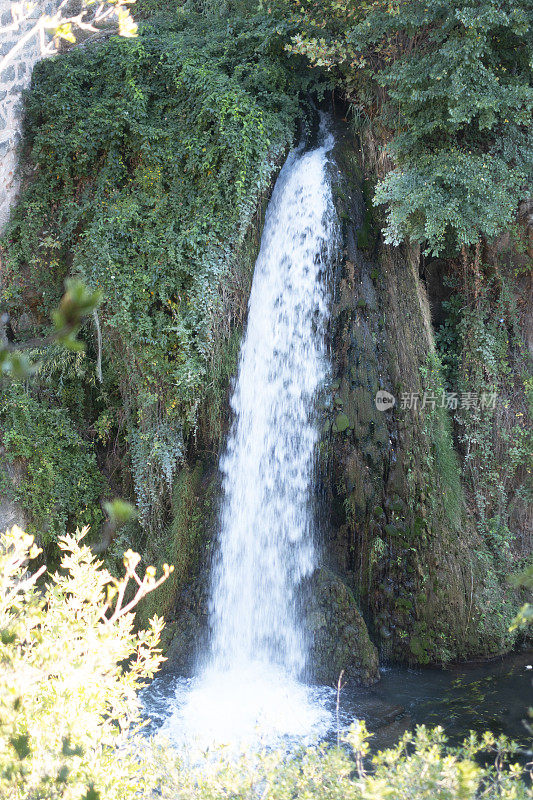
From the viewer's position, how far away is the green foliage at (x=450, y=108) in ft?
17.9

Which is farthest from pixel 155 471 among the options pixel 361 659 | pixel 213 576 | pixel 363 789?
pixel 363 789

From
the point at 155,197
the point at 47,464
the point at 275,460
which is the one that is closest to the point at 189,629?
the point at 275,460

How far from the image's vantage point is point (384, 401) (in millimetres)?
6082

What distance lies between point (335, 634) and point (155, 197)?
4564 mm

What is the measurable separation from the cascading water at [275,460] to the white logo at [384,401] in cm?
58

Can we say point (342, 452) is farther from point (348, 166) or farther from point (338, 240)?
point (348, 166)

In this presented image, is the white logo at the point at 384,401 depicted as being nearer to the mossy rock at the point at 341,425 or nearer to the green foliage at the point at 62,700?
the mossy rock at the point at 341,425

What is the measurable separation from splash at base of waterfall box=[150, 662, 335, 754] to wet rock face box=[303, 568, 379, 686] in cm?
22

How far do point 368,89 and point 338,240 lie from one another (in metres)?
1.67

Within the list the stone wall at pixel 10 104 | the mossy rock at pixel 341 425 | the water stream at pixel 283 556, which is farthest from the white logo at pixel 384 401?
the stone wall at pixel 10 104

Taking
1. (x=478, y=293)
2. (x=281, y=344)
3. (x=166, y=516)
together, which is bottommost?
(x=166, y=516)

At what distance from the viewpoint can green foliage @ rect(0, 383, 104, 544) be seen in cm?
657

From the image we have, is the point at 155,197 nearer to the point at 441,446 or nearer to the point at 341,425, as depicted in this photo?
the point at 341,425

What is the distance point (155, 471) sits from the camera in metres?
6.46
